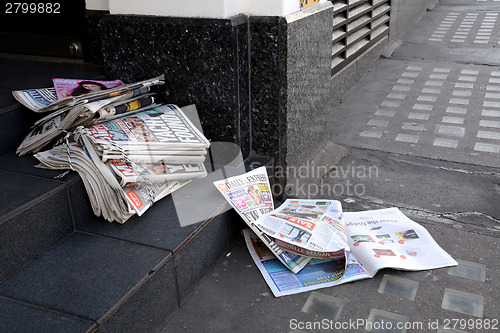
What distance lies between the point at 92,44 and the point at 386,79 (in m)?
2.74

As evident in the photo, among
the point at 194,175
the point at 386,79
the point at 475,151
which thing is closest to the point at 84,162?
the point at 194,175

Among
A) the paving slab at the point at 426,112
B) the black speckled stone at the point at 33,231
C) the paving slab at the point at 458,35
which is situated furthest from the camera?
the paving slab at the point at 458,35

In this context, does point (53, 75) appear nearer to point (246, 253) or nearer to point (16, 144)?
point (16, 144)

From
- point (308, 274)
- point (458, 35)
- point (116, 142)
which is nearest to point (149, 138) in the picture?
point (116, 142)

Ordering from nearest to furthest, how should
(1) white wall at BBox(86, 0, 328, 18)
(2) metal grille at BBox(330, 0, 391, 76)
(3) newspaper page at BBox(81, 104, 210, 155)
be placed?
(3) newspaper page at BBox(81, 104, 210, 155) < (1) white wall at BBox(86, 0, 328, 18) < (2) metal grille at BBox(330, 0, 391, 76)

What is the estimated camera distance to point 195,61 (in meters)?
2.24

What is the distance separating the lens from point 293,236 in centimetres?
193

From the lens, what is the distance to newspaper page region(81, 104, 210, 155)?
1897 mm

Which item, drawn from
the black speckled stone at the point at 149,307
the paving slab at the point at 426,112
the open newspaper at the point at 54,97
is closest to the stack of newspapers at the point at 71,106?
the open newspaper at the point at 54,97

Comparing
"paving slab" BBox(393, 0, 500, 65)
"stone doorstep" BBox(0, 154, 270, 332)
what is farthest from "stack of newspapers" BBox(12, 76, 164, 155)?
"paving slab" BBox(393, 0, 500, 65)

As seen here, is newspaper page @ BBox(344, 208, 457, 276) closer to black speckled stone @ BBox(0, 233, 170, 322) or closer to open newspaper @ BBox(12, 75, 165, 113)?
black speckled stone @ BBox(0, 233, 170, 322)

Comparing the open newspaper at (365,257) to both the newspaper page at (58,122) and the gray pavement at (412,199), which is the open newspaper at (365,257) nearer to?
the gray pavement at (412,199)

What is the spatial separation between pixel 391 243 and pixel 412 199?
50 cm

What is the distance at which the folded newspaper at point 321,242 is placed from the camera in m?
1.89
